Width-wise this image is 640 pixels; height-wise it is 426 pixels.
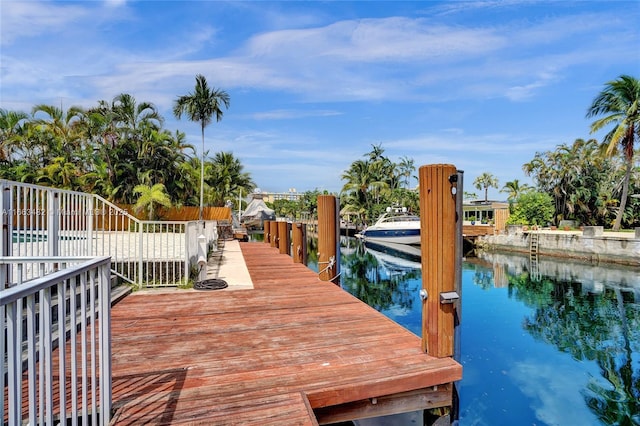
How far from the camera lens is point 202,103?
2384 cm

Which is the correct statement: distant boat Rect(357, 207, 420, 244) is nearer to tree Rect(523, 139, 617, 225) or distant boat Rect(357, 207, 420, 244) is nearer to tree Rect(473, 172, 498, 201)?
tree Rect(523, 139, 617, 225)

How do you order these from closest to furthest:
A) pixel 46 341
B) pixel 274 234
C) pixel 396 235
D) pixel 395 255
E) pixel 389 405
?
pixel 46 341
pixel 389 405
pixel 274 234
pixel 395 255
pixel 396 235

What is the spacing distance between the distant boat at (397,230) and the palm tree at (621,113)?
12.5 metres

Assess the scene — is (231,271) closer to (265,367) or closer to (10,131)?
(265,367)

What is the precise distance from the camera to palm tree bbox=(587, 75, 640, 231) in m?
20.5

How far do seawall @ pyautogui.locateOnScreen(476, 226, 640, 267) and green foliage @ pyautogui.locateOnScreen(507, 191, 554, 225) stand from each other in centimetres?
286

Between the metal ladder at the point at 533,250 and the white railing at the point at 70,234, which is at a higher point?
the white railing at the point at 70,234

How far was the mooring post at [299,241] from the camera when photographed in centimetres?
863

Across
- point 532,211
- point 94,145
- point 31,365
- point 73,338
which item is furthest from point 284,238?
point 532,211

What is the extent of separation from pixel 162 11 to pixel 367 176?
30412 millimetres

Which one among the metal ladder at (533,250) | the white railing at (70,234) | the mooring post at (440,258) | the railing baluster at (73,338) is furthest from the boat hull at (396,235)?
the railing baluster at (73,338)

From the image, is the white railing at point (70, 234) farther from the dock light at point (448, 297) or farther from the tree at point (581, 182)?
the tree at point (581, 182)

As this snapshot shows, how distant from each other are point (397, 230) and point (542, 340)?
19.2 metres

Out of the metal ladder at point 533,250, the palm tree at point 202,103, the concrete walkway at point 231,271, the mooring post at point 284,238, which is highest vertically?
the palm tree at point 202,103
